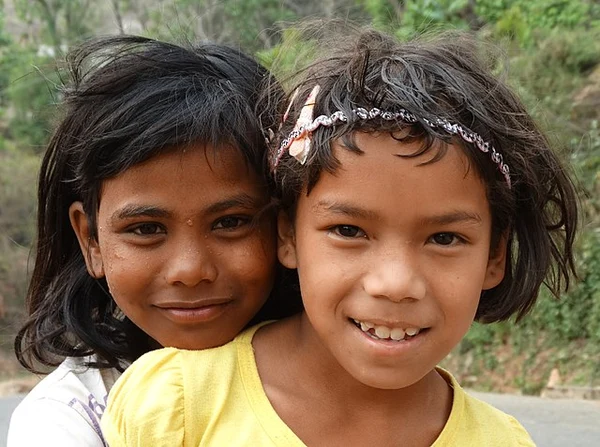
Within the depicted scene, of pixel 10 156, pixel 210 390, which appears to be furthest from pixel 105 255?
pixel 10 156

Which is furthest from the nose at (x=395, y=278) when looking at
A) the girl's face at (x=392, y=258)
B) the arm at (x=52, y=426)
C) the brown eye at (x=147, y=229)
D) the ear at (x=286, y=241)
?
the arm at (x=52, y=426)

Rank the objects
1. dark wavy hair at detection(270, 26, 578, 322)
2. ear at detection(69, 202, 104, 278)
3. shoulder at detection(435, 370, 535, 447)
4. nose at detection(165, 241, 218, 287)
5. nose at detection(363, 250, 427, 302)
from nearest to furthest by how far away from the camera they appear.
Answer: nose at detection(363, 250, 427, 302) → dark wavy hair at detection(270, 26, 578, 322) → shoulder at detection(435, 370, 535, 447) → nose at detection(165, 241, 218, 287) → ear at detection(69, 202, 104, 278)

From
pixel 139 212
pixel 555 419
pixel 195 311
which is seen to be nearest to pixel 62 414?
pixel 195 311

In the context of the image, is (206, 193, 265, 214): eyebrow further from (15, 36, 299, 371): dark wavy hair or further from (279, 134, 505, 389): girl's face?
(279, 134, 505, 389): girl's face

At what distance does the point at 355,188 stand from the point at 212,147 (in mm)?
539

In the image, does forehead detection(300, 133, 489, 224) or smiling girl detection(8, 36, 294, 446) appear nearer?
forehead detection(300, 133, 489, 224)

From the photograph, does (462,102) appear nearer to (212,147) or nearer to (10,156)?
(212,147)

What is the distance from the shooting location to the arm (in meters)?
2.03

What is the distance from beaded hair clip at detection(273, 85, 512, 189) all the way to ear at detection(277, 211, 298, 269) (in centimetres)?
13

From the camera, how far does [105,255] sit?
2.12 metres

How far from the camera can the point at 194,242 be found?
1.99 metres

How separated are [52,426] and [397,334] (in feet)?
3.01

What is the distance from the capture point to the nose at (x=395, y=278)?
1.56m

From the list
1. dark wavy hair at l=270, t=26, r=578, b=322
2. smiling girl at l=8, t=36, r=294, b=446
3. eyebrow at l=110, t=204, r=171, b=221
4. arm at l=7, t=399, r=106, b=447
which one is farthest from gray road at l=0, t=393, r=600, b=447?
eyebrow at l=110, t=204, r=171, b=221
